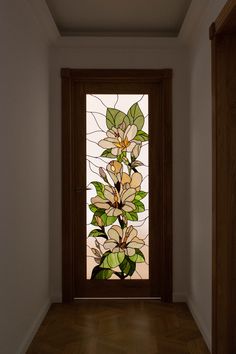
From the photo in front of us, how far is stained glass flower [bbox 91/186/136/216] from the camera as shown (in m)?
4.28

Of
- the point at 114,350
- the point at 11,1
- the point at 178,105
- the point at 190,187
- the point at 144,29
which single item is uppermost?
the point at 144,29

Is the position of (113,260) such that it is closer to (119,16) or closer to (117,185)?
(117,185)

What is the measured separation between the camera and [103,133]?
426 cm

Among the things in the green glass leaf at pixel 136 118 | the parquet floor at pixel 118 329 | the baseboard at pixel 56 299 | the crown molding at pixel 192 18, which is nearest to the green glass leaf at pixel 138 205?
the green glass leaf at pixel 136 118

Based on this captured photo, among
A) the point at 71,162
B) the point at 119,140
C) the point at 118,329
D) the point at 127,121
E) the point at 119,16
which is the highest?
the point at 119,16

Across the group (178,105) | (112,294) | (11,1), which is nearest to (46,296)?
(112,294)

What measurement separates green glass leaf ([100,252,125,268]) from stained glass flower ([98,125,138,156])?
102 cm

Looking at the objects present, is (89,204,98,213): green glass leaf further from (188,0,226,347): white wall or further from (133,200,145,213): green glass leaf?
(188,0,226,347): white wall

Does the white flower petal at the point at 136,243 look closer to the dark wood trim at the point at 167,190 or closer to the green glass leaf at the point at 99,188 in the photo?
the dark wood trim at the point at 167,190

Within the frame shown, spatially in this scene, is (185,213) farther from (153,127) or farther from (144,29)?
(144,29)

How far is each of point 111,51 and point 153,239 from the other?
6.32 feet

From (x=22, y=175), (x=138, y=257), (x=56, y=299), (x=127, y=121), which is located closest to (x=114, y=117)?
(x=127, y=121)

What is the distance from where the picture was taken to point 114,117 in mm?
4250

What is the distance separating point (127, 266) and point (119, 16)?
2396mm
